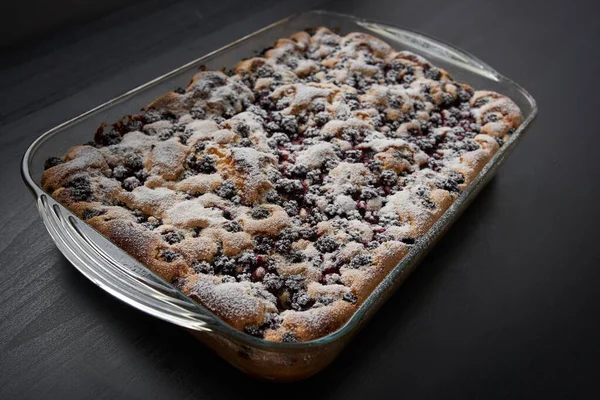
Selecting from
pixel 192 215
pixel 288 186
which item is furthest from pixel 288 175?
pixel 192 215

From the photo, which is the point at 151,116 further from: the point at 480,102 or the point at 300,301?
the point at 480,102

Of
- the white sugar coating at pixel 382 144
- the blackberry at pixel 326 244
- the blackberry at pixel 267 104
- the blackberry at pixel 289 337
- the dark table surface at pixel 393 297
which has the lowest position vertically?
the dark table surface at pixel 393 297

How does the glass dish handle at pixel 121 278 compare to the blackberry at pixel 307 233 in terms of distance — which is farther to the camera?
the blackberry at pixel 307 233

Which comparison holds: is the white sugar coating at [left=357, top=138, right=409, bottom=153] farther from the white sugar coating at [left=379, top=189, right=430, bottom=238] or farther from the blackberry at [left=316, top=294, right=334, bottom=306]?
the blackberry at [left=316, top=294, right=334, bottom=306]

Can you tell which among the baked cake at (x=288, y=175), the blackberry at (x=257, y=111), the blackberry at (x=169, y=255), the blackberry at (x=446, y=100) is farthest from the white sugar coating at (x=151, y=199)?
the blackberry at (x=446, y=100)

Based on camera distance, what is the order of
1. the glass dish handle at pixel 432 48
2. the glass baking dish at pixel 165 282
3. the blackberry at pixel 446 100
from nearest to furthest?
the glass baking dish at pixel 165 282 → the blackberry at pixel 446 100 → the glass dish handle at pixel 432 48

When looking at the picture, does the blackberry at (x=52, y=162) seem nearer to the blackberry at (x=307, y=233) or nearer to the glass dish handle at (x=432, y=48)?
the blackberry at (x=307, y=233)

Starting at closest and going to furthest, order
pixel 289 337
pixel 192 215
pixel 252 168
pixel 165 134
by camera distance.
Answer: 1. pixel 289 337
2. pixel 192 215
3. pixel 252 168
4. pixel 165 134

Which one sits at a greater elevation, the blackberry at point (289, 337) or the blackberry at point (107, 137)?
the blackberry at point (289, 337)
